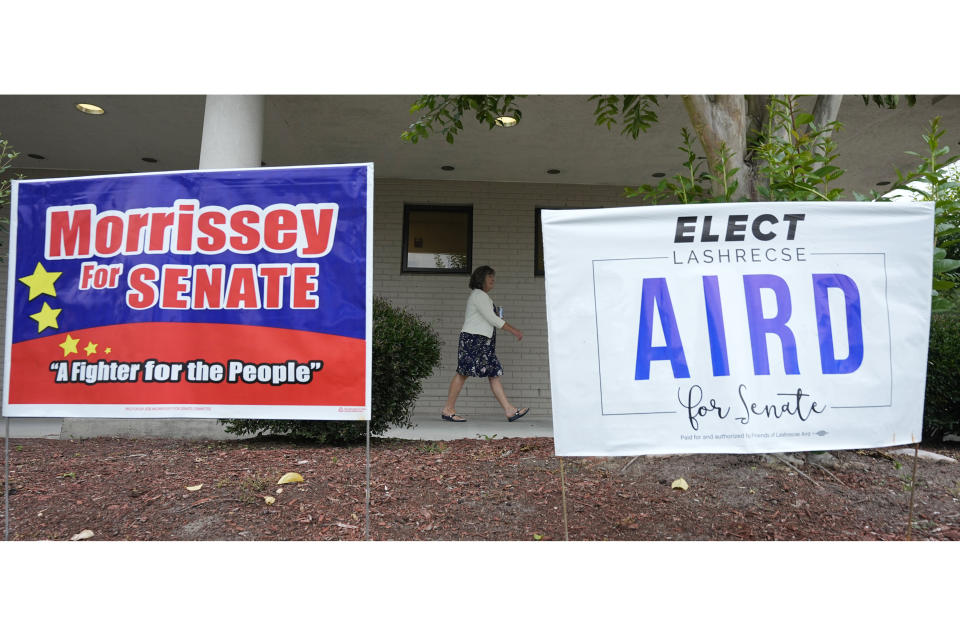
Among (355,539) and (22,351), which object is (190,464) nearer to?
(22,351)

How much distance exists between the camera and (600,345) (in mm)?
2492

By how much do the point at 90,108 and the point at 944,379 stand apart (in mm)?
9333

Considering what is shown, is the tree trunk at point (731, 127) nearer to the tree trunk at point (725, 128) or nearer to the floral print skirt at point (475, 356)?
the tree trunk at point (725, 128)

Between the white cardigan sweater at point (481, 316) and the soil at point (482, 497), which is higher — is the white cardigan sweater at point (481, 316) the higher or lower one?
the higher one

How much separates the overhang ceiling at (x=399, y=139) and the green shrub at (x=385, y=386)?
2899 millimetres

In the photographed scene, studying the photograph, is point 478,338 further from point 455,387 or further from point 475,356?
point 455,387

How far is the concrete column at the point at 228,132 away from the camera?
5305 mm

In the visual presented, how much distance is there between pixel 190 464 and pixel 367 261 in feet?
6.80

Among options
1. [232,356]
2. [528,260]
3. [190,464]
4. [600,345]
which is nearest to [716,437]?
[600,345]

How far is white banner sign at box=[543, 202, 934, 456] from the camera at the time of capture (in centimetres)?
247

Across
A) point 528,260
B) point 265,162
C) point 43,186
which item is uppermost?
point 265,162

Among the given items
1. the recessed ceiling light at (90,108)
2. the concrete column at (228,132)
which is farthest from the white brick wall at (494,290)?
the recessed ceiling light at (90,108)

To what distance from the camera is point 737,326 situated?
2.51 metres

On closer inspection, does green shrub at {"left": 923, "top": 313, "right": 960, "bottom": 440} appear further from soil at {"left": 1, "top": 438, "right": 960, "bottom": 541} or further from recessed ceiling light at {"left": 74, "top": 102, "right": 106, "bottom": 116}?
recessed ceiling light at {"left": 74, "top": 102, "right": 106, "bottom": 116}
